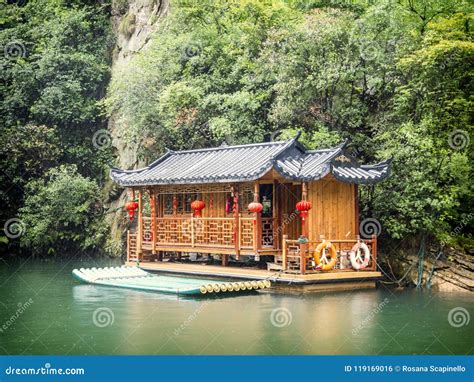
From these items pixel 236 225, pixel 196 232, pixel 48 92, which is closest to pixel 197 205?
pixel 196 232

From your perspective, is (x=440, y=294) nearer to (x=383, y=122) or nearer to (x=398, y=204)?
(x=398, y=204)

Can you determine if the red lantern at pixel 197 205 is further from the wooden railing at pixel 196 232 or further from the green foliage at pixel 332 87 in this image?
the green foliage at pixel 332 87

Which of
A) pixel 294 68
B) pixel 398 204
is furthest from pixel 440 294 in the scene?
pixel 294 68

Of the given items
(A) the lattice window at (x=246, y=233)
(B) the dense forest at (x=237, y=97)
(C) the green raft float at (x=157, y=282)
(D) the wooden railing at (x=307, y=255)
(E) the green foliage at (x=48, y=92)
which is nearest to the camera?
(C) the green raft float at (x=157, y=282)

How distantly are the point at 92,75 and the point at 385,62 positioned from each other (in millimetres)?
11441

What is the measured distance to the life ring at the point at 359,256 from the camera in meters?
15.4

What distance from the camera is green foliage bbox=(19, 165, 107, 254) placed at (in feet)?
76.9

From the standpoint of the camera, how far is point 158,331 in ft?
35.5

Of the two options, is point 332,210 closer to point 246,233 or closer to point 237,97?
point 246,233

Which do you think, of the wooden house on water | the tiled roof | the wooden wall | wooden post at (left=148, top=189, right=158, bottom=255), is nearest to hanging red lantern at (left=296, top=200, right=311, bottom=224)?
the wooden house on water

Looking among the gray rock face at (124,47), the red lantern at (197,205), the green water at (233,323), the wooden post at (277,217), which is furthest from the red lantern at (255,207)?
the gray rock face at (124,47)

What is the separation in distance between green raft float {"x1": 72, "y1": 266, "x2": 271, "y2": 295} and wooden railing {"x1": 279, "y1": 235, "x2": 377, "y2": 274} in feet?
2.13

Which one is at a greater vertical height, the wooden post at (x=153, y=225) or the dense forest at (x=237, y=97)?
the dense forest at (x=237, y=97)

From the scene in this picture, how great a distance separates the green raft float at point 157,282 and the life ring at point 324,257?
3.30 ft
